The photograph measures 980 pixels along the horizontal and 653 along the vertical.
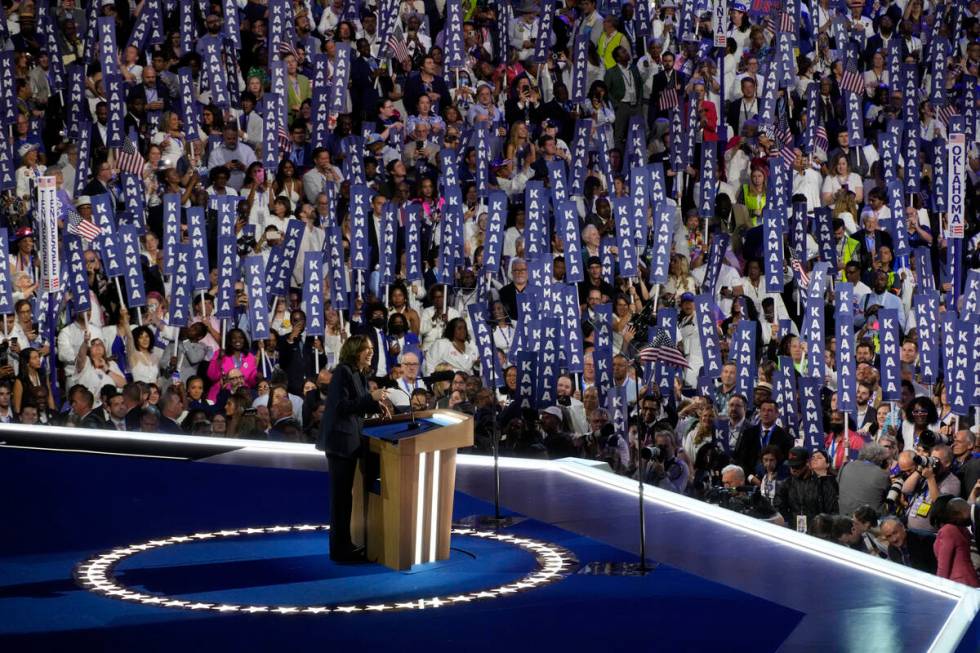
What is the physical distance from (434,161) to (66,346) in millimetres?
3474

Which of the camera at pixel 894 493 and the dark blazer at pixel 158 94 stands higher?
the dark blazer at pixel 158 94

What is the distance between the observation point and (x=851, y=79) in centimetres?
1442

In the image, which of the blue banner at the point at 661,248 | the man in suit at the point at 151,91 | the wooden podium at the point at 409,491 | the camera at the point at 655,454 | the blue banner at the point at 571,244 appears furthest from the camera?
the man in suit at the point at 151,91

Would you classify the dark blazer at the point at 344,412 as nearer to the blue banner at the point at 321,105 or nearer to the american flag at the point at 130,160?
the american flag at the point at 130,160

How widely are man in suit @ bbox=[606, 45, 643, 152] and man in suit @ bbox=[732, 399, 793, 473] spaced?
4.63 meters

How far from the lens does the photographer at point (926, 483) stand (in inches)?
336

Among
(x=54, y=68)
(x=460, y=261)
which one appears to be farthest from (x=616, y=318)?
(x=54, y=68)

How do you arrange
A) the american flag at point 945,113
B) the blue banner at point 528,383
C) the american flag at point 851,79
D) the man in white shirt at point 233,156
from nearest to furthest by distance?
the blue banner at point 528,383 < the man in white shirt at point 233,156 < the american flag at point 851,79 < the american flag at point 945,113

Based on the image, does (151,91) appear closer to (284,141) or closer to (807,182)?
(284,141)

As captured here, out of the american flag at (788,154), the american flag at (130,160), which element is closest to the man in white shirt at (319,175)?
the american flag at (130,160)

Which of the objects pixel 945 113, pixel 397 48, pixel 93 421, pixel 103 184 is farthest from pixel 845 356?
pixel 103 184

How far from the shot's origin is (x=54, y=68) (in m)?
12.6

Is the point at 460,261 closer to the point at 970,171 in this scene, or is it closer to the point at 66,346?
the point at 66,346

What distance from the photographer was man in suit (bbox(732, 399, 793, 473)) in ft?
32.1
